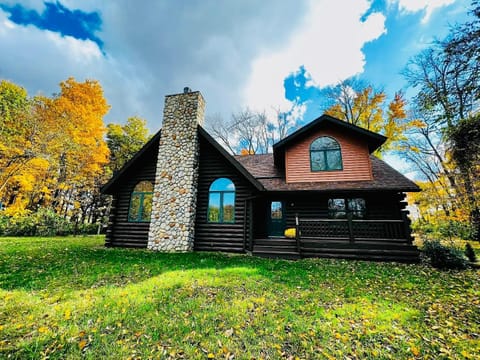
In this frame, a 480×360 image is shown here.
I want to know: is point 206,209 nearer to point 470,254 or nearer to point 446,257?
point 446,257

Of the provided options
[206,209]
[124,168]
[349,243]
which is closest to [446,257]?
[349,243]

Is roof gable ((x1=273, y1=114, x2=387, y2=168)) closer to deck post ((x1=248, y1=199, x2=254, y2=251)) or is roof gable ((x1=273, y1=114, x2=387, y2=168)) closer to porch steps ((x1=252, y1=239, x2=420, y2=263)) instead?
deck post ((x1=248, y1=199, x2=254, y2=251))

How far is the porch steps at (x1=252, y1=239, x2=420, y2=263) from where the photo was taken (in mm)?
7781

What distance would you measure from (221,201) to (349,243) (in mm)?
5827

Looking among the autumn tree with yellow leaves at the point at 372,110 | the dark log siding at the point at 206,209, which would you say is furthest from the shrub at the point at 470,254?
the autumn tree with yellow leaves at the point at 372,110

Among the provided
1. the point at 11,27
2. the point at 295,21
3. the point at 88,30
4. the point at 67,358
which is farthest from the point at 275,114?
the point at 67,358

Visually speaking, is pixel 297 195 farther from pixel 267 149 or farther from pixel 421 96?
pixel 267 149

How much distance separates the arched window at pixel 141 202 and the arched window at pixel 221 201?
3254 millimetres

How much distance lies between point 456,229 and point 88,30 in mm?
24567

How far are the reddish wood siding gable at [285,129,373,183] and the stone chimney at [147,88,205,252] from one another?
514 centimetres

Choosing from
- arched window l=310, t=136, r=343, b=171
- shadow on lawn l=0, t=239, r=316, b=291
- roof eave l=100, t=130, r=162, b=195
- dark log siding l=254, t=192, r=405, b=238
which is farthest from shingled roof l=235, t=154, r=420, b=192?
roof eave l=100, t=130, r=162, b=195

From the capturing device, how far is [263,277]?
18.6 ft

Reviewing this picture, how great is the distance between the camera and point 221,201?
10.0m

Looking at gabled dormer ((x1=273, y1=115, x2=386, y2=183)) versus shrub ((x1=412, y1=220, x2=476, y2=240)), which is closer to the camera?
gabled dormer ((x1=273, y1=115, x2=386, y2=183))
